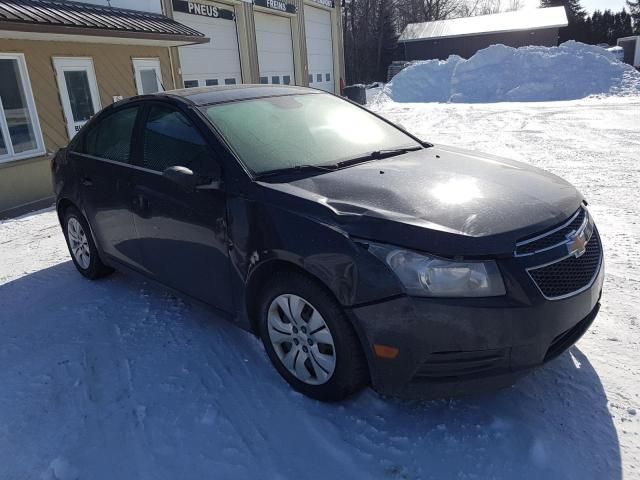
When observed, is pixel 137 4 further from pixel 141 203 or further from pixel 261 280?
pixel 261 280

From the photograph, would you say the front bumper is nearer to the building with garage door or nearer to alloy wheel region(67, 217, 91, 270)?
alloy wheel region(67, 217, 91, 270)

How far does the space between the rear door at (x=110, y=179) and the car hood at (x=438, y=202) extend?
1.51m

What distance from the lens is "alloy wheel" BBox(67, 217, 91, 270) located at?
184 inches

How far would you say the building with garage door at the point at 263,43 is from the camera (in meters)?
14.3

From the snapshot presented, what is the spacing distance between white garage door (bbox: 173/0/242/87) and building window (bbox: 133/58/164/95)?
5.77ft

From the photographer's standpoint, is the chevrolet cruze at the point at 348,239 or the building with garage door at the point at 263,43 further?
the building with garage door at the point at 263,43

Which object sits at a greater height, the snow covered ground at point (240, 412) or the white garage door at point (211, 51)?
the white garage door at point (211, 51)

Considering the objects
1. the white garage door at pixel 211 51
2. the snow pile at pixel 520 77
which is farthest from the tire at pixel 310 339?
the snow pile at pixel 520 77

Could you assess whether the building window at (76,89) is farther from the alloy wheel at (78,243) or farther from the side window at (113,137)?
the side window at (113,137)

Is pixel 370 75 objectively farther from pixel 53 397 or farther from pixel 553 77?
pixel 53 397

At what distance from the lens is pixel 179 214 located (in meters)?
3.34

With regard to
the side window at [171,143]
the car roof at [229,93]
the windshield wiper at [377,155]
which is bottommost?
the windshield wiper at [377,155]

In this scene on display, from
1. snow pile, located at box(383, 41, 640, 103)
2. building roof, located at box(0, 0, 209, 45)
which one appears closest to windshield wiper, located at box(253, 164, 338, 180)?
building roof, located at box(0, 0, 209, 45)

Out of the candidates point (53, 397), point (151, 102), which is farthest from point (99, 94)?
point (53, 397)
